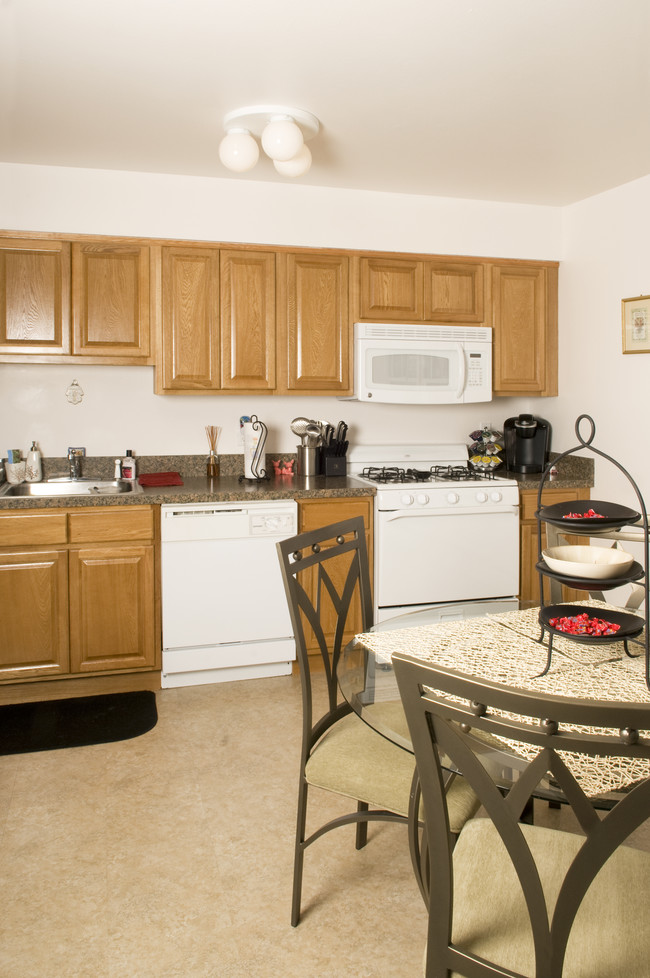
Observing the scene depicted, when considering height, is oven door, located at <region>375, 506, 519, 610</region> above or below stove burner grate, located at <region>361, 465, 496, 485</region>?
below

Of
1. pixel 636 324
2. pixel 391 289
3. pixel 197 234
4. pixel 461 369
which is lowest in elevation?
pixel 461 369

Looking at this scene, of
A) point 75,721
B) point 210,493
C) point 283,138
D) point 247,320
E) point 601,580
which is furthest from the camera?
point 247,320

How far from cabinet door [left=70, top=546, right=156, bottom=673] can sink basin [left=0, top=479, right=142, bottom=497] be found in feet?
1.32

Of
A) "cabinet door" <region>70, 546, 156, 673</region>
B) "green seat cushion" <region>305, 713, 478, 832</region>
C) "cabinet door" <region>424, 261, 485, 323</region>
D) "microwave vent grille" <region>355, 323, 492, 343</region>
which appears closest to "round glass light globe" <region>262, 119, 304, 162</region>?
"microwave vent grille" <region>355, 323, 492, 343</region>

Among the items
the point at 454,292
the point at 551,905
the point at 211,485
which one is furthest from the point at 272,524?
the point at 551,905

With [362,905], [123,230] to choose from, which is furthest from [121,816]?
[123,230]

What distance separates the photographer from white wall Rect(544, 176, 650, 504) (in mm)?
3541

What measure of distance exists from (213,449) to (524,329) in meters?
1.89

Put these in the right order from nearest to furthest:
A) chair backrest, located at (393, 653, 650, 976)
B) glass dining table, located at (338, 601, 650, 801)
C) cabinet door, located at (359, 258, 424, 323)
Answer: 1. chair backrest, located at (393, 653, 650, 976)
2. glass dining table, located at (338, 601, 650, 801)
3. cabinet door, located at (359, 258, 424, 323)

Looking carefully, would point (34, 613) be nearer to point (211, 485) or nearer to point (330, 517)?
point (211, 485)

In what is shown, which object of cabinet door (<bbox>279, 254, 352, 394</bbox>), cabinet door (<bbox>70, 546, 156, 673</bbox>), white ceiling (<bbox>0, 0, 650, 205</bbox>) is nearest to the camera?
white ceiling (<bbox>0, 0, 650, 205</bbox>)

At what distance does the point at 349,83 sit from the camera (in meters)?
2.56

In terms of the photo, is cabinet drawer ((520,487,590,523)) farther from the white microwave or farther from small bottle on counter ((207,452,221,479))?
small bottle on counter ((207,452,221,479))

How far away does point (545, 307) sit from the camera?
411 centimetres
